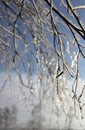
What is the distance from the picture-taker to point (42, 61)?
12.1ft

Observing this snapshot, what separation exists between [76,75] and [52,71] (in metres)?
1.78

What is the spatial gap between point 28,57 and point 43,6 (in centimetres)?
62

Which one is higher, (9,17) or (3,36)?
(9,17)

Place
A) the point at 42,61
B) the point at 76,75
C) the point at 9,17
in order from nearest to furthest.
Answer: the point at 76,75 → the point at 42,61 → the point at 9,17

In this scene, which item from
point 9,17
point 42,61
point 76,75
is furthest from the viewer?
point 9,17

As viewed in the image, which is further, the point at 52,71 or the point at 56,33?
the point at 52,71

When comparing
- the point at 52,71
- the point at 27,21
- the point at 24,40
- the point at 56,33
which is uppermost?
the point at 27,21

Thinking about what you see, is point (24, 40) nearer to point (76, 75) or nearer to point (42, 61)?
point (42, 61)

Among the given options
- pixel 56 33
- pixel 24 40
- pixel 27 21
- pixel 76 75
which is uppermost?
pixel 27 21

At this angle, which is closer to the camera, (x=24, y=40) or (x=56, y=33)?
(x=56, y=33)

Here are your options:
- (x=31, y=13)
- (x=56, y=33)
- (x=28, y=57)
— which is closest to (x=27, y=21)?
(x=31, y=13)

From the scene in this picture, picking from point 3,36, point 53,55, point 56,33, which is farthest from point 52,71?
point 56,33

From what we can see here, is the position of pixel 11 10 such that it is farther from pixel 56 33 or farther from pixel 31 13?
pixel 56 33

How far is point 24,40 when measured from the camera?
3.82 meters
